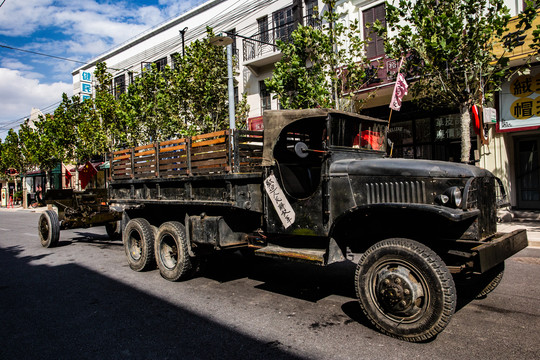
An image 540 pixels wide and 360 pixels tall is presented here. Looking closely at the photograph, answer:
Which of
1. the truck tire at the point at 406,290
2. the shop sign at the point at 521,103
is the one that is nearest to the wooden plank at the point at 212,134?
the truck tire at the point at 406,290

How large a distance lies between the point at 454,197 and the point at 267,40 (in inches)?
721

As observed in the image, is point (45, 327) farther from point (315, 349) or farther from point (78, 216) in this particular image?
point (78, 216)

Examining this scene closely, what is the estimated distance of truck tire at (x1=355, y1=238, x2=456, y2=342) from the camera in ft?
11.4

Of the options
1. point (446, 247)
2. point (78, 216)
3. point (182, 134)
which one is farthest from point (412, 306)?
point (182, 134)

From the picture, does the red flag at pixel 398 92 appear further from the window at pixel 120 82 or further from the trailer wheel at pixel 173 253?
the window at pixel 120 82

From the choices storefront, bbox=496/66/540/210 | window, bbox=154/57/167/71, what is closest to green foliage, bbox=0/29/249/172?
window, bbox=154/57/167/71

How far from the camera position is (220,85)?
56.9 feet

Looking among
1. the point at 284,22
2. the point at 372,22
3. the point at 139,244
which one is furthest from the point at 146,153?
the point at 284,22

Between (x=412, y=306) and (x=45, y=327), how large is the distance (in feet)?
13.3

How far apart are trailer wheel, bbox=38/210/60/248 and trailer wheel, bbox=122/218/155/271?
3.86 meters

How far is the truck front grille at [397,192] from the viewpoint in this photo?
3.91 meters

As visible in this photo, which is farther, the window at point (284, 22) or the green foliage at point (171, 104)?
the window at point (284, 22)

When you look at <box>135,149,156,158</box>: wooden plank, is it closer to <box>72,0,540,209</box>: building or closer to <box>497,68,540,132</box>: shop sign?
<box>72,0,540,209</box>: building

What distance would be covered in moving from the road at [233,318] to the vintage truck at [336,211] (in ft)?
1.19
